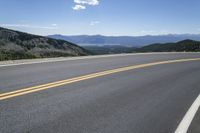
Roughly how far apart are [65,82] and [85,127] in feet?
16.4

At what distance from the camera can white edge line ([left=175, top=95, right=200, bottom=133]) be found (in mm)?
6144

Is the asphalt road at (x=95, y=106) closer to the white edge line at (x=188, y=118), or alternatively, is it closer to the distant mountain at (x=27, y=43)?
the white edge line at (x=188, y=118)

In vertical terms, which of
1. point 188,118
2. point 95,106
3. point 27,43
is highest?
point 95,106

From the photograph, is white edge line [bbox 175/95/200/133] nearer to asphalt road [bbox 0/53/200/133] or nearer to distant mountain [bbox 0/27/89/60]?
asphalt road [bbox 0/53/200/133]

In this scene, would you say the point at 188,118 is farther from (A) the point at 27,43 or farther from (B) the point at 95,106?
(A) the point at 27,43

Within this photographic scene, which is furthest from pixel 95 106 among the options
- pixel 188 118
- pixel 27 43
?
pixel 27 43

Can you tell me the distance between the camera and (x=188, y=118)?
23.2 ft

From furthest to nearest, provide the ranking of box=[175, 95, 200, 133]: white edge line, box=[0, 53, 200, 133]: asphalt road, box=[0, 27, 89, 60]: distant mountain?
box=[0, 27, 89, 60]: distant mountain
box=[175, 95, 200, 133]: white edge line
box=[0, 53, 200, 133]: asphalt road

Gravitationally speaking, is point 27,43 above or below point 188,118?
below

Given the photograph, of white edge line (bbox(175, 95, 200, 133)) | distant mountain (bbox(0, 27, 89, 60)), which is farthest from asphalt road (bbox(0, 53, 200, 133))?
distant mountain (bbox(0, 27, 89, 60))

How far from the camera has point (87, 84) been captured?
35.3ft

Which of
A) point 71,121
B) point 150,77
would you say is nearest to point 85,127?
point 71,121

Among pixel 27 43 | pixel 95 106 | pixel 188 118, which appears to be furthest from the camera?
pixel 27 43

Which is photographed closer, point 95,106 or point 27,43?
point 95,106
